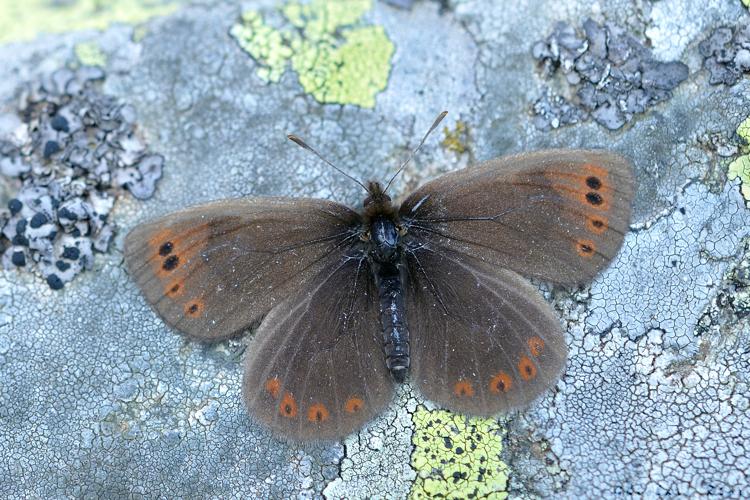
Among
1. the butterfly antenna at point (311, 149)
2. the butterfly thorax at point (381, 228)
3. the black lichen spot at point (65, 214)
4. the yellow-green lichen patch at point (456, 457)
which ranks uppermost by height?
the butterfly antenna at point (311, 149)

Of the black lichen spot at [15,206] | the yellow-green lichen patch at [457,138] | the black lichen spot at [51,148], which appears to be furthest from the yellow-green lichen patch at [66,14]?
the yellow-green lichen patch at [457,138]

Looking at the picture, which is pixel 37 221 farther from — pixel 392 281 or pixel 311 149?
pixel 392 281

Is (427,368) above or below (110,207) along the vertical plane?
below

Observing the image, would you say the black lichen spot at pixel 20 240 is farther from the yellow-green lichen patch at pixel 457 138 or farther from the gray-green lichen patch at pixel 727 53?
the gray-green lichen patch at pixel 727 53

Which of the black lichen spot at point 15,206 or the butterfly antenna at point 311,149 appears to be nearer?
the butterfly antenna at point 311,149

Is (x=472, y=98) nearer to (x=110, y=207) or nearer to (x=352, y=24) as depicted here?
(x=352, y=24)

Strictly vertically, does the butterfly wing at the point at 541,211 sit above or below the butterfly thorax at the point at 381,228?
above

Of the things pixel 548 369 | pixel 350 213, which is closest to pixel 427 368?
pixel 548 369
